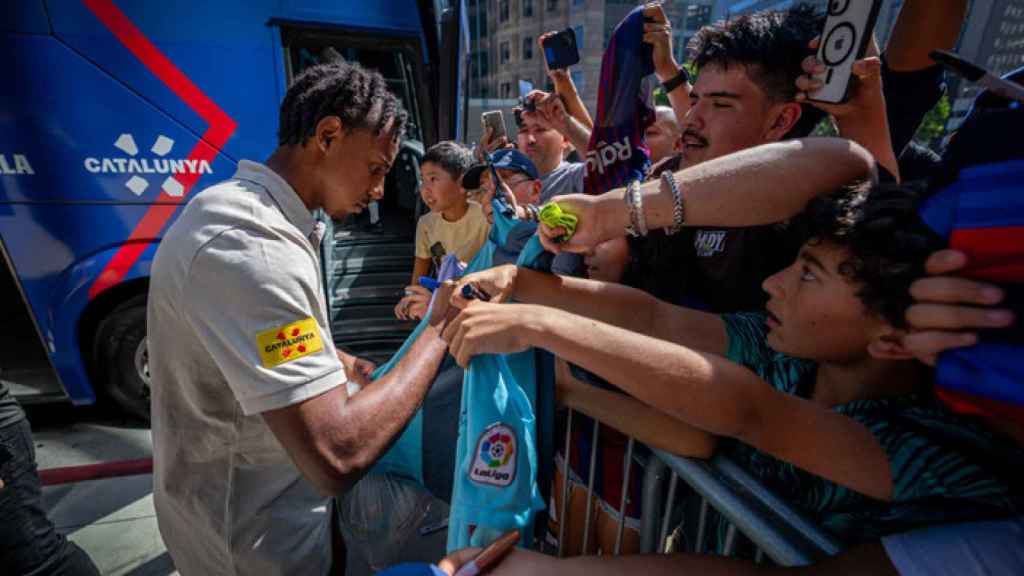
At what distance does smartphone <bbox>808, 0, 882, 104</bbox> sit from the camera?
3.69 ft

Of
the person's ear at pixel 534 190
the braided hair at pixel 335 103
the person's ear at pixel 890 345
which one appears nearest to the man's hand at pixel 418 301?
the braided hair at pixel 335 103

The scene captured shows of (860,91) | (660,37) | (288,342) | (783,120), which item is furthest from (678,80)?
(288,342)

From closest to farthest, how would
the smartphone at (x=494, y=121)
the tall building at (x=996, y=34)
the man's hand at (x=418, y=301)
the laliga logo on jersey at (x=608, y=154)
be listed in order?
the man's hand at (x=418, y=301) < the laliga logo on jersey at (x=608, y=154) < the smartphone at (x=494, y=121) < the tall building at (x=996, y=34)

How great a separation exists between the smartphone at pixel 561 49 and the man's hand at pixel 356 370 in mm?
1846

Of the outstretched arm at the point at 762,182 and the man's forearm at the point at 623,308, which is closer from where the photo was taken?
the outstretched arm at the point at 762,182

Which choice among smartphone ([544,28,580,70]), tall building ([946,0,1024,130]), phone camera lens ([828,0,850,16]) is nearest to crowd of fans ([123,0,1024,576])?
phone camera lens ([828,0,850,16])

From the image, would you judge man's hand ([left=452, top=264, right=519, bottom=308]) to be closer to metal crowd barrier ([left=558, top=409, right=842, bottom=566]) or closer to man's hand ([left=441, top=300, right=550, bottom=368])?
man's hand ([left=441, top=300, right=550, bottom=368])

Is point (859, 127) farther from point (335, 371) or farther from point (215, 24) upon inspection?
point (215, 24)

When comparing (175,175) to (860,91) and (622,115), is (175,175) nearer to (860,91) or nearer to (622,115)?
(622,115)

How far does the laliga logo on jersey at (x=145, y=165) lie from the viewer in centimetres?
308

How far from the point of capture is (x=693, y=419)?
96 centimetres

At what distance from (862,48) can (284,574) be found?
2.00 m

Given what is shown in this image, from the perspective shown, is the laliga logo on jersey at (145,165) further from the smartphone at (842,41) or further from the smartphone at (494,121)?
the smartphone at (842,41)

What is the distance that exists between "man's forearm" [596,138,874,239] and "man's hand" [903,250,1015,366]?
335 millimetres
